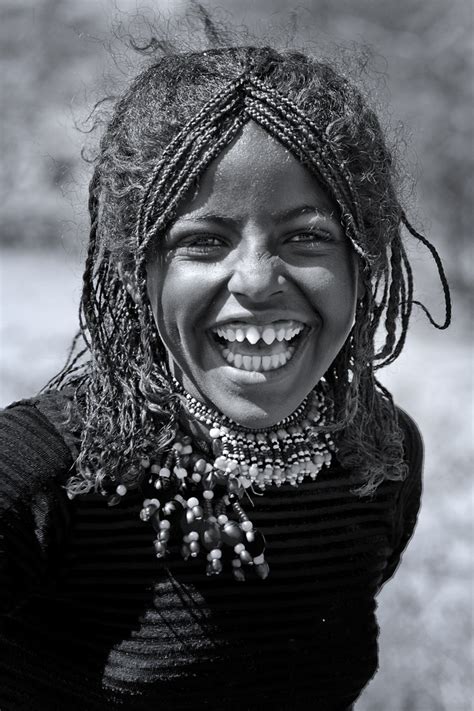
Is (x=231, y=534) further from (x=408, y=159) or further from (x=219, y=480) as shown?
(x=408, y=159)

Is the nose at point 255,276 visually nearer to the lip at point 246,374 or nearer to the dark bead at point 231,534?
the lip at point 246,374

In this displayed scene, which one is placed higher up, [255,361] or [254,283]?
[254,283]

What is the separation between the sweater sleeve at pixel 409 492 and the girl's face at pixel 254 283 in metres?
0.54

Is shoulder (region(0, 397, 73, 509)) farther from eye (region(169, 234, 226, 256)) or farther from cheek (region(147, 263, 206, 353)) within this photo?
eye (region(169, 234, 226, 256))

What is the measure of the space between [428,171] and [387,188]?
18.9ft

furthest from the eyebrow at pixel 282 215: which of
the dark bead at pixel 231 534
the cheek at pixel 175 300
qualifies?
the dark bead at pixel 231 534

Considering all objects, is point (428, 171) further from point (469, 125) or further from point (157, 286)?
point (157, 286)

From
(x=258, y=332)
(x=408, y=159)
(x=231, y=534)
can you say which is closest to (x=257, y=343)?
(x=258, y=332)

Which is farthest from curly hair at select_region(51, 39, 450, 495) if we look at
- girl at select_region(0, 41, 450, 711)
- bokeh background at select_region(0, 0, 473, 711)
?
bokeh background at select_region(0, 0, 473, 711)

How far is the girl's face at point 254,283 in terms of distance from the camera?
1968 mm

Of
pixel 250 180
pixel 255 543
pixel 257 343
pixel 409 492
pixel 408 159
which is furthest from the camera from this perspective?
pixel 408 159

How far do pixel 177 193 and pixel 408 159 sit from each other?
13.1 ft

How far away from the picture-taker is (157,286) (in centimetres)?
209

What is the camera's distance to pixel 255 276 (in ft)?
6.43
